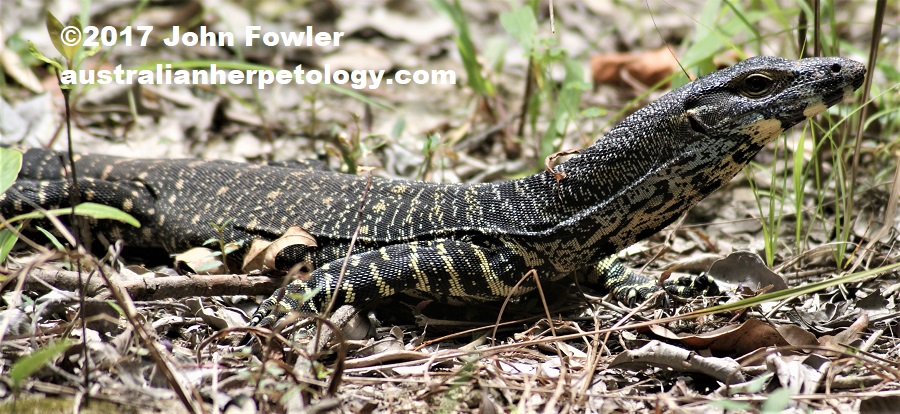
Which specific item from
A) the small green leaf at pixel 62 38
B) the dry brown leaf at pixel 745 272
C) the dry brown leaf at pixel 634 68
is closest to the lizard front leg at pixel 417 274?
the dry brown leaf at pixel 745 272

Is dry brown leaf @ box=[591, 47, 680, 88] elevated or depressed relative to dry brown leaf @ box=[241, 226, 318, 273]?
elevated

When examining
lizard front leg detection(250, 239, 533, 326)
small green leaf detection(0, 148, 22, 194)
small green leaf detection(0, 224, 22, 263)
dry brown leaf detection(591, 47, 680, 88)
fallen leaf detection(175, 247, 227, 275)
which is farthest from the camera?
dry brown leaf detection(591, 47, 680, 88)

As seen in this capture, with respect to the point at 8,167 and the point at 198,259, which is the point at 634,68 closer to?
the point at 198,259

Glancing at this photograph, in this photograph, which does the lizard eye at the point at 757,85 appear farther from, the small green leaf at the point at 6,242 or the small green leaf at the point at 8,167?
the small green leaf at the point at 6,242

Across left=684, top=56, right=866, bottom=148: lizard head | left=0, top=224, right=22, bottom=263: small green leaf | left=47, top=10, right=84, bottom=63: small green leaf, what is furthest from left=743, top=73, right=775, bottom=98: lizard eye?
left=0, top=224, right=22, bottom=263: small green leaf

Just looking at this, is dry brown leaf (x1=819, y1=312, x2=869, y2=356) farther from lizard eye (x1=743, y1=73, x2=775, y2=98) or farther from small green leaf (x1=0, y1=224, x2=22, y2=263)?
small green leaf (x1=0, y1=224, x2=22, y2=263)

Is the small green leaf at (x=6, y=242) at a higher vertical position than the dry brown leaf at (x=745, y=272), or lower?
higher

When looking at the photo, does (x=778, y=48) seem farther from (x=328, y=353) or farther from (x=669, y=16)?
(x=328, y=353)

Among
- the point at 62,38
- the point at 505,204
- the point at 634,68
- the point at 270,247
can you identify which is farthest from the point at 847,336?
the point at 634,68
